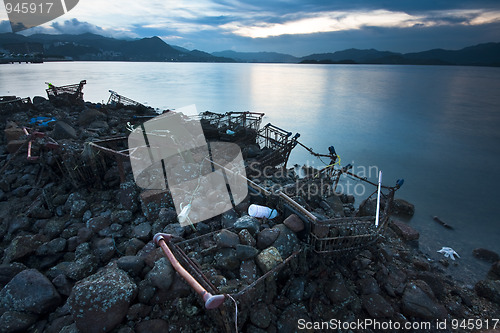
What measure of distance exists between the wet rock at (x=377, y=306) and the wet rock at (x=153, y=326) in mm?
3993

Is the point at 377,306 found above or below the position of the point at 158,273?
below

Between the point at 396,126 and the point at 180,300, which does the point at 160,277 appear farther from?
the point at 396,126

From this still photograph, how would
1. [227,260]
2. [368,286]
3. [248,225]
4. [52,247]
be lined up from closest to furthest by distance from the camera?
1. [227,260]
2. [248,225]
3. [368,286]
4. [52,247]

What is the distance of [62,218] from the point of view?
6.67 m

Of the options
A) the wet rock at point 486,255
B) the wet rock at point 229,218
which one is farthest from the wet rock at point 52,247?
the wet rock at point 486,255

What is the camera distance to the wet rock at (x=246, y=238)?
4.87 m

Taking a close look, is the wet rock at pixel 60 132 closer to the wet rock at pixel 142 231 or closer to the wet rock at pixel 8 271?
the wet rock at pixel 8 271

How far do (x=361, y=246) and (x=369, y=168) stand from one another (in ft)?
47.9

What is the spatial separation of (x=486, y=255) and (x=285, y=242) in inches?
373

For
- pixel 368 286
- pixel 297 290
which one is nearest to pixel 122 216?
pixel 297 290

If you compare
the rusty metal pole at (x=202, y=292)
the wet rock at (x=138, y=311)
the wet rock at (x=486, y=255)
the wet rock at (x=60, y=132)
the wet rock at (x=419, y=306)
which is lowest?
the wet rock at (x=486, y=255)

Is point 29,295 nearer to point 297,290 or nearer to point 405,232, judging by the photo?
point 297,290

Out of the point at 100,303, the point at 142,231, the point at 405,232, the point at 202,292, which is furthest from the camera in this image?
the point at 405,232

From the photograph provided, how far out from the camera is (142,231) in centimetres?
573
